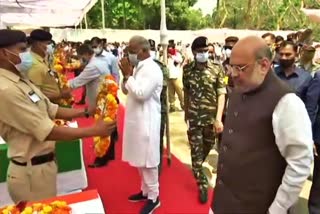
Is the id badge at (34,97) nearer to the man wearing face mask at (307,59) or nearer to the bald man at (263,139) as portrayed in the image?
the bald man at (263,139)

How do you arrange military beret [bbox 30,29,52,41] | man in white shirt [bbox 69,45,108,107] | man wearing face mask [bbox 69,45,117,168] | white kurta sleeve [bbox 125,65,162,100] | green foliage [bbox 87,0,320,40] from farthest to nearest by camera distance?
green foliage [bbox 87,0,320,40]
man in white shirt [bbox 69,45,108,107]
man wearing face mask [bbox 69,45,117,168]
military beret [bbox 30,29,52,41]
white kurta sleeve [bbox 125,65,162,100]

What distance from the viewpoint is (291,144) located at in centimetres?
191

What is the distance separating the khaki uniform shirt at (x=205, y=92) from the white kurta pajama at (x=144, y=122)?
564 mm

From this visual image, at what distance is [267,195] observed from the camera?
6.79ft

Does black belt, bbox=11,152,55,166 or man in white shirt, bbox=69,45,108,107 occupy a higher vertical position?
man in white shirt, bbox=69,45,108,107

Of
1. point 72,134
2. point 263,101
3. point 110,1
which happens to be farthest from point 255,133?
point 110,1

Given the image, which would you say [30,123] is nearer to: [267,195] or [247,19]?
[267,195]

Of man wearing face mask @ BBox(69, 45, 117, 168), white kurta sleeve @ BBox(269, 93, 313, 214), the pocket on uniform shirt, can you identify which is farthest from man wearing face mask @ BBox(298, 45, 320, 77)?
the pocket on uniform shirt

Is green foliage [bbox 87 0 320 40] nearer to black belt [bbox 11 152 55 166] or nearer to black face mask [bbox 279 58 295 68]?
black face mask [bbox 279 58 295 68]

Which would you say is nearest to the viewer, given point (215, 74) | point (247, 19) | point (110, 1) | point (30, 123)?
point (30, 123)

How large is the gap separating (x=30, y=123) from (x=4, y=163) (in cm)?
152

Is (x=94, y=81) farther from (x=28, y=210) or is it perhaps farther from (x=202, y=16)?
(x=202, y=16)

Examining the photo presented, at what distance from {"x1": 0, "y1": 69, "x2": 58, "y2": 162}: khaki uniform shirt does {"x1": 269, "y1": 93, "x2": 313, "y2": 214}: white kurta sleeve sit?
1282mm

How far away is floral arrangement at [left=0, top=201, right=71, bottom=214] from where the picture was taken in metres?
1.98
